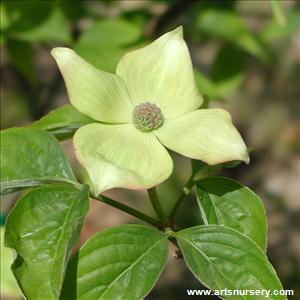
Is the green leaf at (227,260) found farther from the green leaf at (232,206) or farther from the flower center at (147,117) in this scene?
the flower center at (147,117)

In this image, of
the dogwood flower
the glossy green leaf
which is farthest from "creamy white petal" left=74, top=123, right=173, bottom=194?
the glossy green leaf

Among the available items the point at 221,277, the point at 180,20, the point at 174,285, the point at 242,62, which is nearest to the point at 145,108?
the point at 221,277

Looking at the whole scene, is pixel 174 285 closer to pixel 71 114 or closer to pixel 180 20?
pixel 180 20

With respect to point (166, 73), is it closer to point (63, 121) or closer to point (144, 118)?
point (144, 118)

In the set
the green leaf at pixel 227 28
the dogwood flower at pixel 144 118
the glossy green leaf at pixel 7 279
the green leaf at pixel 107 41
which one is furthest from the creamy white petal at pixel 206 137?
the green leaf at pixel 227 28

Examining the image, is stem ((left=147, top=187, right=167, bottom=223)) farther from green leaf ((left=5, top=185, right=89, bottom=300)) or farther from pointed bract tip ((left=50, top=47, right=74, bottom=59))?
pointed bract tip ((left=50, top=47, right=74, bottom=59))

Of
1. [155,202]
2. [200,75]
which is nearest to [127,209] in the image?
[155,202]

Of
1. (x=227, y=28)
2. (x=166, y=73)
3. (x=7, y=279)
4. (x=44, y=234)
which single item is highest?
(x=166, y=73)
